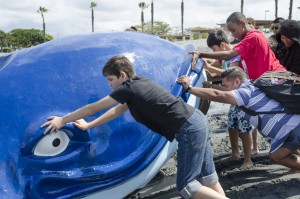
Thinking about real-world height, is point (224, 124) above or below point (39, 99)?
below

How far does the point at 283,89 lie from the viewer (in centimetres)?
367

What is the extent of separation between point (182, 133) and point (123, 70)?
1.95ft

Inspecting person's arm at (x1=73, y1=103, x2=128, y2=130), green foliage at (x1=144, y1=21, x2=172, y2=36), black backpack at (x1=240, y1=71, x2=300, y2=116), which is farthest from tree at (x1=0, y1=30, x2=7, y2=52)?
person's arm at (x1=73, y1=103, x2=128, y2=130)

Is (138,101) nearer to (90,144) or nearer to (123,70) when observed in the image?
(123,70)

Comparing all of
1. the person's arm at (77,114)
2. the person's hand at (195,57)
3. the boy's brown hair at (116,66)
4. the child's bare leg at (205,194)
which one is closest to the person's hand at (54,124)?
the person's arm at (77,114)

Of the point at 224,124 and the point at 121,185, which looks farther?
the point at 224,124

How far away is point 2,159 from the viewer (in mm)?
2646

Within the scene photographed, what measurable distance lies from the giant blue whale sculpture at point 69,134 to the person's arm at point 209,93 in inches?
2.9

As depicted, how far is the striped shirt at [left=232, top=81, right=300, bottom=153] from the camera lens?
11.8 feet

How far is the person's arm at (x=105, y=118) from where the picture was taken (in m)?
2.86

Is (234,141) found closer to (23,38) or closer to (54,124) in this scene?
(54,124)

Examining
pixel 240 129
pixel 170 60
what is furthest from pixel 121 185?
pixel 240 129

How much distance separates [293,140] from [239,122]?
2.72 feet

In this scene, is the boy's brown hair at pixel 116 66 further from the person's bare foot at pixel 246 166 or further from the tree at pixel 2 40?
the tree at pixel 2 40
